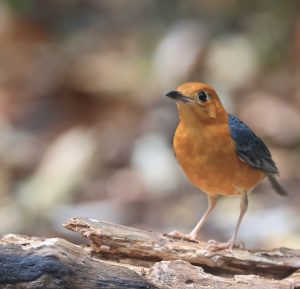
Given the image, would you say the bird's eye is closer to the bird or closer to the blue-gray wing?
the bird


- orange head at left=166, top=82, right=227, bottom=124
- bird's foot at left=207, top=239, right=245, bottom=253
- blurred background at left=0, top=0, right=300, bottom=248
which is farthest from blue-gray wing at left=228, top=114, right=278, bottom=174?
blurred background at left=0, top=0, right=300, bottom=248

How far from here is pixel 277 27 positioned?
50.9ft

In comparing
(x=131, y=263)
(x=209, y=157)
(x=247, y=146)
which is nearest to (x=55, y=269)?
(x=131, y=263)

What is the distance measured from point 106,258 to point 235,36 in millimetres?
10424

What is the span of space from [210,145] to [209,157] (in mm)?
105

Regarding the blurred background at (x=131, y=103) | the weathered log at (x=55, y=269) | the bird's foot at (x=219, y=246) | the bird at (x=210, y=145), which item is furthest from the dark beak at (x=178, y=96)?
the blurred background at (x=131, y=103)

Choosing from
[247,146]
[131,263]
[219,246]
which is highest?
[247,146]

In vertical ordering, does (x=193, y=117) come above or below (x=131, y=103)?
below

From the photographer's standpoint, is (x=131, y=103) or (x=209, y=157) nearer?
(x=209, y=157)

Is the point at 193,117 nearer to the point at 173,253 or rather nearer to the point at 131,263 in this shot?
the point at 173,253

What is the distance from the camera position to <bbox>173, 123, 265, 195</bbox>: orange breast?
265 inches

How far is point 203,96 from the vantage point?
6590 millimetres

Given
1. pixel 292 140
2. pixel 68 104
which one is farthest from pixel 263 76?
pixel 68 104

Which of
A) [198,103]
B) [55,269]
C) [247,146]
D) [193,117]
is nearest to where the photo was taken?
[55,269]
